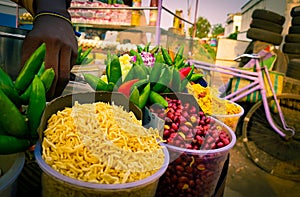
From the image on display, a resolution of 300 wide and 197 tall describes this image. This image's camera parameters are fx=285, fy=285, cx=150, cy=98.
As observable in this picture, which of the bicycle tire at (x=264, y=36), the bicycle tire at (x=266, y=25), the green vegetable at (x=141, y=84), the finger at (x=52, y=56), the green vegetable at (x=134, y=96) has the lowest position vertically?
the green vegetable at (x=134, y=96)

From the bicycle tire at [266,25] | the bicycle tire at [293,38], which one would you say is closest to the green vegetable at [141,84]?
the bicycle tire at [266,25]

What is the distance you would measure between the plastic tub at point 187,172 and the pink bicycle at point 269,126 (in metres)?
2.60

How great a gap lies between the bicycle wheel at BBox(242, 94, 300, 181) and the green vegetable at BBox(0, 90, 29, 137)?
9.88 ft

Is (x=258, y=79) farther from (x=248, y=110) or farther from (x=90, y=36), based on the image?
(x=90, y=36)

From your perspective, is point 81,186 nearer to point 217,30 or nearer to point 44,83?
point 44,83

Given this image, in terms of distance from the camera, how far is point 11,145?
0.52 meters

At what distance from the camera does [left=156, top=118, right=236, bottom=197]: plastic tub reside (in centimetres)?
75

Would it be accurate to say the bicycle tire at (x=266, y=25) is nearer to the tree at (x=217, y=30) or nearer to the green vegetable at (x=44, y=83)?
the green vegetable at (x=44, y=83)

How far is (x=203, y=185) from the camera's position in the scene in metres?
0.79

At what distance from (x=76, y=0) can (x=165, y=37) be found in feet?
4.80

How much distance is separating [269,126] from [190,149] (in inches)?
114

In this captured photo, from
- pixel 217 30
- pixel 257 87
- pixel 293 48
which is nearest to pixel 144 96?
pixel 257 87

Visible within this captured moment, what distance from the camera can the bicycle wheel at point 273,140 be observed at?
3201 mm

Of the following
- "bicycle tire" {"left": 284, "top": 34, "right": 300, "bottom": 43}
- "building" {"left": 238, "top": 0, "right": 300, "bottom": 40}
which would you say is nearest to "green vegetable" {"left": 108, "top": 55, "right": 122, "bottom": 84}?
"bicycle tire" {"left": 284, "top": 34, "right": 300, "bottom": 43}
